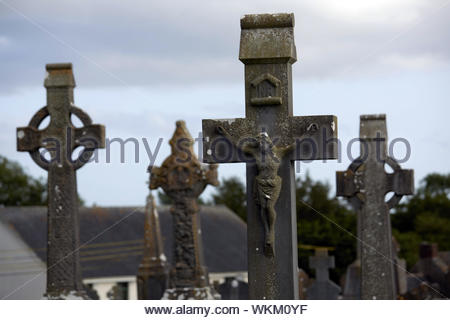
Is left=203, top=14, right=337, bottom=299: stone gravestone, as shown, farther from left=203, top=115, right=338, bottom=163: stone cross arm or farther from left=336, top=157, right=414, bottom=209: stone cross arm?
left=336, top=157, right=414, bottom=209: stone cross arm

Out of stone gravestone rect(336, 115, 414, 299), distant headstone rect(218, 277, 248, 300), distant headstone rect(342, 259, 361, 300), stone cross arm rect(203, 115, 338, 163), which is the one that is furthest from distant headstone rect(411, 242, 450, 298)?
stone cross arm rect(203, 115, 338, 163)

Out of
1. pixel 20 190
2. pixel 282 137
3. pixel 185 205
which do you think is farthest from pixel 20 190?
pixel 282 137

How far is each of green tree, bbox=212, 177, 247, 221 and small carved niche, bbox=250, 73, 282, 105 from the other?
1907 inches

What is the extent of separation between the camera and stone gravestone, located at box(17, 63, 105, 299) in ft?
45.4

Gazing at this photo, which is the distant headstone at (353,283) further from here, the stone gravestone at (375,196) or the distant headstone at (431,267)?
the distant headstone at (431,267)

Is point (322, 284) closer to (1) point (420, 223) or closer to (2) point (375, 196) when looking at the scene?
(2) point (375, 196)

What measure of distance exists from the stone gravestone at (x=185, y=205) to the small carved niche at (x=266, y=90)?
570 cm

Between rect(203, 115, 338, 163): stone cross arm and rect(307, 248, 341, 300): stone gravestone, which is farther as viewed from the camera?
rect(307, 248, 341, 300): stone gravestone

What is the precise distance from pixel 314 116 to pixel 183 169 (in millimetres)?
6189

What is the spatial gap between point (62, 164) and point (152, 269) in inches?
194

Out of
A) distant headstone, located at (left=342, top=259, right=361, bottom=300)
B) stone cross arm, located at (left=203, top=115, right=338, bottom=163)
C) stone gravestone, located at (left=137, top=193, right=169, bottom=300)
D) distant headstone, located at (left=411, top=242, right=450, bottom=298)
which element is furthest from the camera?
distant headstone, located at (left=411, top=242, right=450, bottom=298)

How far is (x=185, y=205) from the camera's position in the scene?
51.7 feet

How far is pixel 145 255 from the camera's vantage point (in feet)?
60.8
